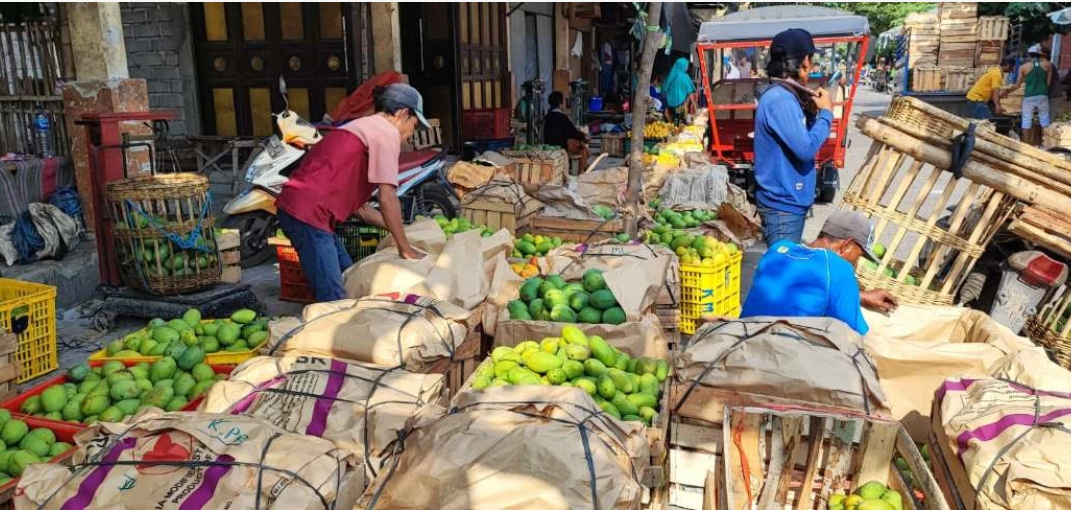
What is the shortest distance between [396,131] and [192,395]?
1.91 m

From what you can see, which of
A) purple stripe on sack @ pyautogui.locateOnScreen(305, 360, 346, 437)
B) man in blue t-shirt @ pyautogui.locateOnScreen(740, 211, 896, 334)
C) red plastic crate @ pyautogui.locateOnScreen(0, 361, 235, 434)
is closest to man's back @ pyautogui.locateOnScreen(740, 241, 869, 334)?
man in blue t-shirt @ pyautogui.locateOnScreen(740, 211, 896, 334)

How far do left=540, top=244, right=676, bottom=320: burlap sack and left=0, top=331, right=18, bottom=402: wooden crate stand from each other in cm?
294

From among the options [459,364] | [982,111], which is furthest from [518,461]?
[982,111]

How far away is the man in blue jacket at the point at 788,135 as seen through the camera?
4.70 meters

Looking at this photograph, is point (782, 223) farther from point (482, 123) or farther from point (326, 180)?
point (482, 123)

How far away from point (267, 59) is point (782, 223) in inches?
330

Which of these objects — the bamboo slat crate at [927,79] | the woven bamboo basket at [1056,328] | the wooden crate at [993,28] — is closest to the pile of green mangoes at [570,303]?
the woven bamboo basket at [1056,328]

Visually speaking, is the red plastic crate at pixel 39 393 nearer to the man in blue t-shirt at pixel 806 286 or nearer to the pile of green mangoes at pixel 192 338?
the pile of green mangoes at pixel 192 338

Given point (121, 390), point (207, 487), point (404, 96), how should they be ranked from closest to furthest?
point (207, 487) → point (121, 390) → point (404, 96)

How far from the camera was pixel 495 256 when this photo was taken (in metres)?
5.14

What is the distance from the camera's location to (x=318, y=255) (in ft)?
15.6

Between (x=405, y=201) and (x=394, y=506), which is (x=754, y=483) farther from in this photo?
(x=405, y=201)

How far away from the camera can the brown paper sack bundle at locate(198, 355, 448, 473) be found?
2.77m

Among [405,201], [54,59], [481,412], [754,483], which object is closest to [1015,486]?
[754,483]
